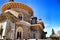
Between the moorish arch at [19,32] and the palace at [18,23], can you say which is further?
the moorish arch at [19,32]

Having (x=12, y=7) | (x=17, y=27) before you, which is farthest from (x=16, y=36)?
(x=12, y=7)

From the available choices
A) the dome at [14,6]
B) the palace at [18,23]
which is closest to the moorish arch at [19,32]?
the palace at [18,23]

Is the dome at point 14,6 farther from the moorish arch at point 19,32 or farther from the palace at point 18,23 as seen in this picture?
the moorish arch at point 19,32

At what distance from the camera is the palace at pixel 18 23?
2520 centimetres

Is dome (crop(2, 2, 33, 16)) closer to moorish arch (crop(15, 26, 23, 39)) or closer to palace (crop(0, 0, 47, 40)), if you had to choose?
palace (crop(0, 0, 47, 40))

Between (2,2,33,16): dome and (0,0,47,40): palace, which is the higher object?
(2,2,33,16): dome

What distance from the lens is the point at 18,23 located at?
90.3ft

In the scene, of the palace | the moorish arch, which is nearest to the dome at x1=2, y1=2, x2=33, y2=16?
the palace

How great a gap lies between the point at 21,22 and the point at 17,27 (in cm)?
126

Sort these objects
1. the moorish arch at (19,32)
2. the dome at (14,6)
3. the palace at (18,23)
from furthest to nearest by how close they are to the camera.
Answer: the dome at (14,6), the moorish arch at (19,32), the palace at (18,23)

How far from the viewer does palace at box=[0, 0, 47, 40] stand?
2520 cm

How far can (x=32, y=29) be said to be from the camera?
95.6ft

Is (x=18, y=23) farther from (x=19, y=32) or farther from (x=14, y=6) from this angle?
(x=14, y=6)

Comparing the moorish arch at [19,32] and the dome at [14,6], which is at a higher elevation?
the dome at [14,6]
